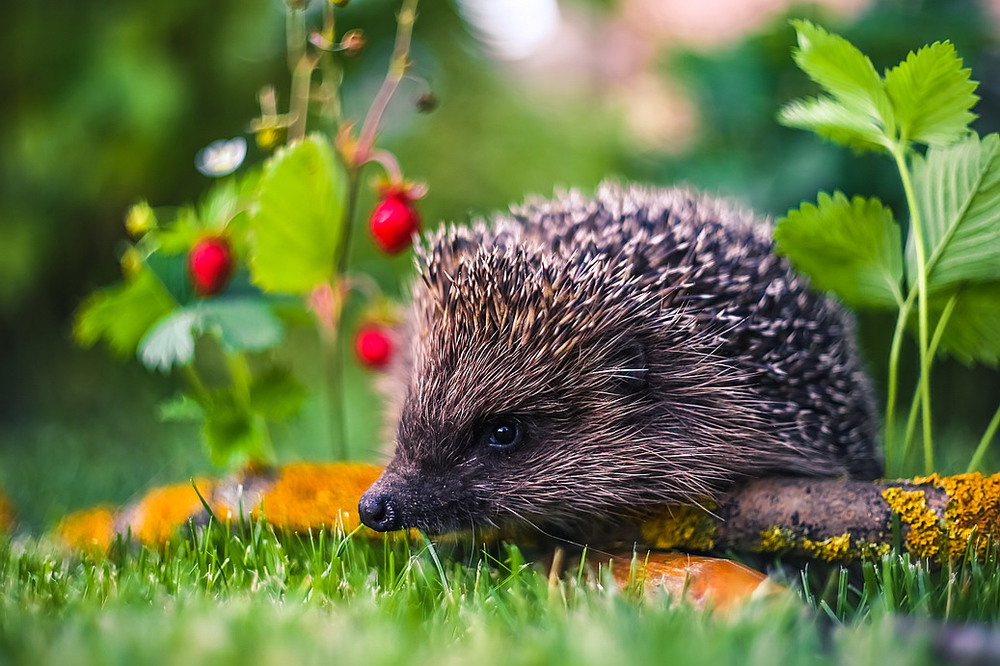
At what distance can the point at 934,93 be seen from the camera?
86.6 inches

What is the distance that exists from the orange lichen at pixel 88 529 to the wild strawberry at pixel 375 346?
1.01 meters

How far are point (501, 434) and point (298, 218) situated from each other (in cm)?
97

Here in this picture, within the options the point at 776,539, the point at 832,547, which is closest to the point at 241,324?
the point at 776,539

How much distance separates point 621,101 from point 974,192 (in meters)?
4.54

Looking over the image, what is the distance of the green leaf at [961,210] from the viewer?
2.29 meters

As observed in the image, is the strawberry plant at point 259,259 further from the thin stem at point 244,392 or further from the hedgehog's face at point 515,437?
the hedgehog's face at point 515,437

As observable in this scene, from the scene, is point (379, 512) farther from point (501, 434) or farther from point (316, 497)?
point (316, 497)

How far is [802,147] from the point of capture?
4.61 m

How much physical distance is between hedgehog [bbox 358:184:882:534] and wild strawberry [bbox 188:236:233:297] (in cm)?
77

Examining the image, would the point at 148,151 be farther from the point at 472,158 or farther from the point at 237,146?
the point at 237,146

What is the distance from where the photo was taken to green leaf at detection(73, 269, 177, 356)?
9.41ft

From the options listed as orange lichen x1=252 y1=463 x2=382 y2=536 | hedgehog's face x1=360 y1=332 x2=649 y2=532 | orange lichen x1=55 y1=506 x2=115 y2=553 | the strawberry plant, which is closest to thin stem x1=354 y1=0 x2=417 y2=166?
the strawberry plant

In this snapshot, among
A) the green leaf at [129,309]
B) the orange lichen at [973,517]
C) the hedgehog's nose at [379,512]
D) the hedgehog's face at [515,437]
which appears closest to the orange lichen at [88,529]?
the green leaf at [129,309]

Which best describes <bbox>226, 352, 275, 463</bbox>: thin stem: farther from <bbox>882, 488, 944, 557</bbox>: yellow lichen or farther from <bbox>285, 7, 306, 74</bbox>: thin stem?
<bbox>882, 488, 944, 557</bbox>: yellow lichen
